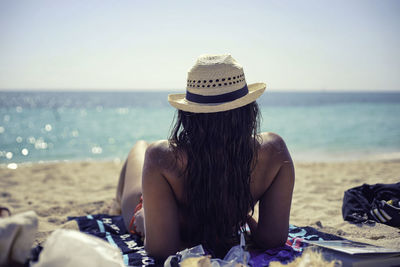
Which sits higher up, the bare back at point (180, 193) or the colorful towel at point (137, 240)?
the bare back at point (180, 193)

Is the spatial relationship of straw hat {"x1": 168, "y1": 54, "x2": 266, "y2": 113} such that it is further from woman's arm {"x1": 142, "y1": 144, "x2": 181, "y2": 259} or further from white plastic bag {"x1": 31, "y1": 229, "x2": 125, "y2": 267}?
white plastic bag {"x1": 31, "y1": 229, "x2": 125, "y2": 267}

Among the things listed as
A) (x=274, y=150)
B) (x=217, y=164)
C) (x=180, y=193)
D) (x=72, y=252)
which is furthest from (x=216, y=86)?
(x=72, y=252)

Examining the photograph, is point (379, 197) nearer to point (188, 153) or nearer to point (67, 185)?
point (188, 153)

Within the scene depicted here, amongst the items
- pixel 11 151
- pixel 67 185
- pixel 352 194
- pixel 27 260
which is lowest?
pixel 11 151

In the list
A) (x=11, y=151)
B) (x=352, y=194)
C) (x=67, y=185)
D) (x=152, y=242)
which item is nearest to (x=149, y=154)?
(x=152, y=242)

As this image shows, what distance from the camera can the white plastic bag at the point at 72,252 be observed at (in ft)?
3.12

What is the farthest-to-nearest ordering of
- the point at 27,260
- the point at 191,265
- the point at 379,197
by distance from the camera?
the point at 379,197
the point at 191,265
the point at 27,260

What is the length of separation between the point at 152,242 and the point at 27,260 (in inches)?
31.2

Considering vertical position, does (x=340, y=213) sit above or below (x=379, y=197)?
below

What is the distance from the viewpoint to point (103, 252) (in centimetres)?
102

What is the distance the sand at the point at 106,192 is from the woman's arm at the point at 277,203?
3.08ft

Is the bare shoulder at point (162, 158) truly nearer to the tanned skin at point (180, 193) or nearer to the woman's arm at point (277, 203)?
the tanned skin at point (180, 193)

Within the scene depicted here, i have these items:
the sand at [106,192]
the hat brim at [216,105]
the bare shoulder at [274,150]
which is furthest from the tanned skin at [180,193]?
the sand at [106,192]

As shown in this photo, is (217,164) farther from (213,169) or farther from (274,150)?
(274,150)
